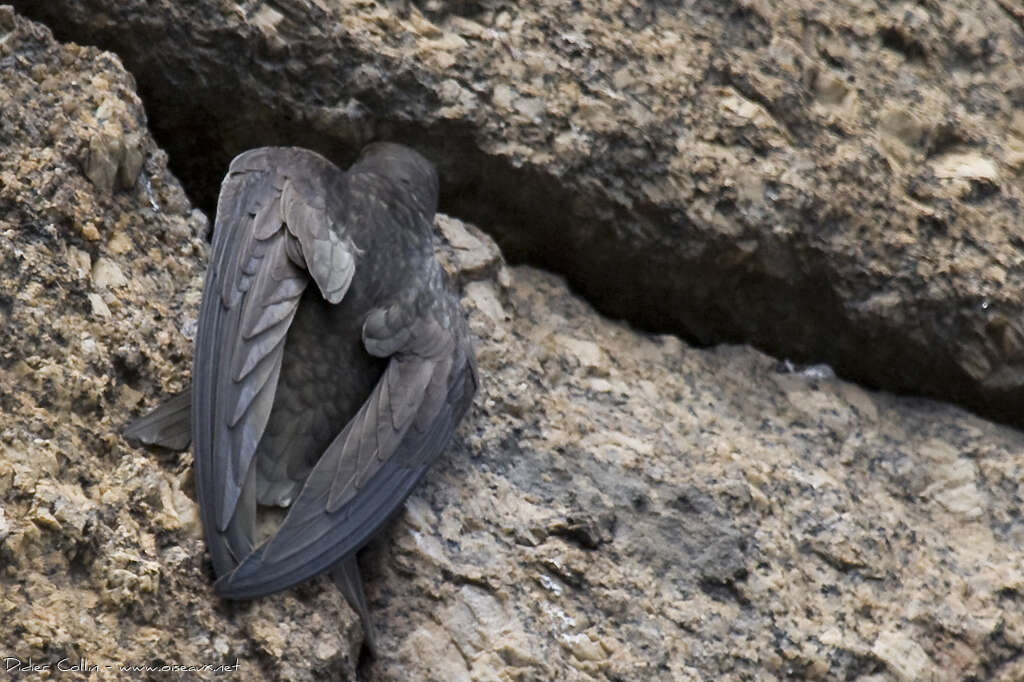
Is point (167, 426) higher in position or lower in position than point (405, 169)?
lower

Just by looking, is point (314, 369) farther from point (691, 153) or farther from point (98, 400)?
point (691, 153)

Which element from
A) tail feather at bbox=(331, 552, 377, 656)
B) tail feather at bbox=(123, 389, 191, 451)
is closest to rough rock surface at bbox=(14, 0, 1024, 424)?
tail feather at bbox=(123, 389, 191, 451)

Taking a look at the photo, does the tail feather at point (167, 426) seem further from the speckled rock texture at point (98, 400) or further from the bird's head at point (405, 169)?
the bird's head at point (405, 169)

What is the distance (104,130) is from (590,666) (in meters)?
1.54

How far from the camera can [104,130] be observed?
142 inches

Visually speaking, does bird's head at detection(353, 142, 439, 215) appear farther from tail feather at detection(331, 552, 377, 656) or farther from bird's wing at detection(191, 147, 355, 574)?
tail feather at detection(331, 552, 377, 656)

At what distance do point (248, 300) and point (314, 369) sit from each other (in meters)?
0.22

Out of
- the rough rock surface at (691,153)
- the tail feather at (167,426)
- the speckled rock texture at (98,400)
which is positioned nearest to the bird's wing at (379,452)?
the speckled rock texture at (98,400)

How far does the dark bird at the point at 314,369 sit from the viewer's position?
314 centimetres

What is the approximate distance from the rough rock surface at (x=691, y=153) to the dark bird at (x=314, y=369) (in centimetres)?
32

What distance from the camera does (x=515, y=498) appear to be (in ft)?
A: 12.1

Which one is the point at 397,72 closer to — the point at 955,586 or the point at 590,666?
the point at 590,666

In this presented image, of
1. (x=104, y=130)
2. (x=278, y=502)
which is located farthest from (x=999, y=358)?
(x=104, y=130)

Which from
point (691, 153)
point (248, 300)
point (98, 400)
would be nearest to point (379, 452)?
point (248, 300)
